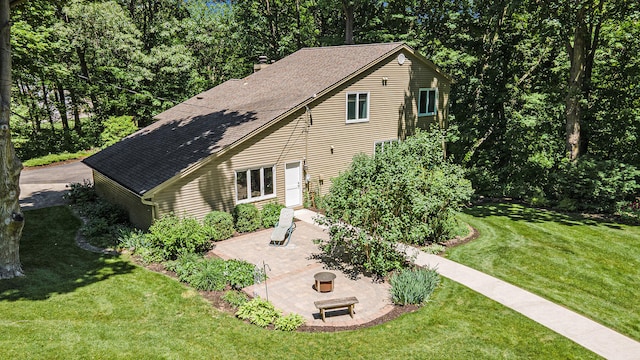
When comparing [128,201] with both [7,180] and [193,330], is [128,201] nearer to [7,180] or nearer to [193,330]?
[7,180]

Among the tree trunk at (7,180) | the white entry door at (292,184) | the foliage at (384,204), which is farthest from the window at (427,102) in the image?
the tree trunk at (7,180)

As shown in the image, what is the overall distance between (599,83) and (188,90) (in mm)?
32342

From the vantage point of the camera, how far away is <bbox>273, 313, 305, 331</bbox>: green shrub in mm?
9805

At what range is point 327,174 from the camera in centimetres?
2058

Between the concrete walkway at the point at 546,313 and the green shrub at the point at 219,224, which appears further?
the green shrub at the point at 219,224

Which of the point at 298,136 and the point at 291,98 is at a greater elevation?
the point at 291,98

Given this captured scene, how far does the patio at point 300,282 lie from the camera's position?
10.7 m

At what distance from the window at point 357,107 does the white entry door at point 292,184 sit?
421 cm

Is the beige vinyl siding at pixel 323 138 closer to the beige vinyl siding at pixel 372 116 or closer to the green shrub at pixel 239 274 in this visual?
the beige vinyl siding at pixel 372 116

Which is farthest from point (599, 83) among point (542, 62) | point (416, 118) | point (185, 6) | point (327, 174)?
point (185, 6)

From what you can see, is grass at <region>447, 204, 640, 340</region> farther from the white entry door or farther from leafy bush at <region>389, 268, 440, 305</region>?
the white entry door

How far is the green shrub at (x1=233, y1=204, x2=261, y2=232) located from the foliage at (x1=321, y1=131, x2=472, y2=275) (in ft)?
12.9

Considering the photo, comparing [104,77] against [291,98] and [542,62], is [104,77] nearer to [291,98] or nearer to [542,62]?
[291,98]

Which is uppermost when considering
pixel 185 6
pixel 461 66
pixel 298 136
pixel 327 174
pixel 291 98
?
pixel 185 6
